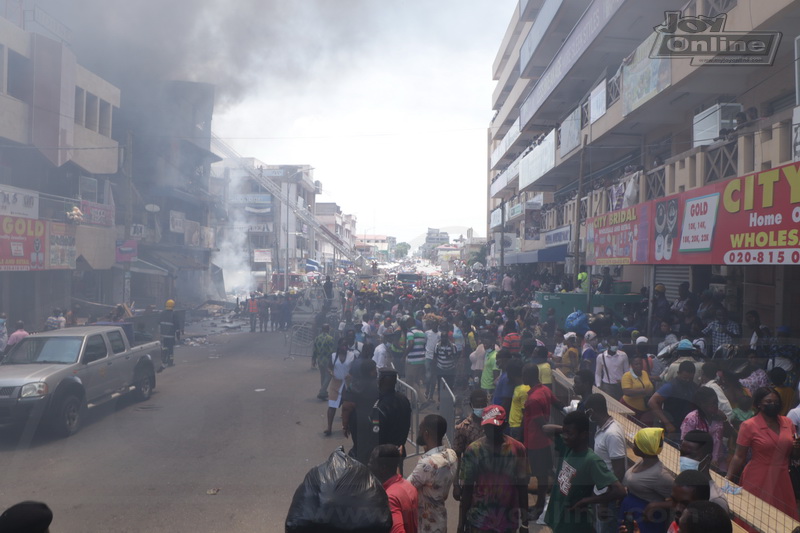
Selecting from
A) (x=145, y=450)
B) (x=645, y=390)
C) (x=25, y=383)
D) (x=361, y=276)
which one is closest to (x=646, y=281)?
(x=645, y=390)

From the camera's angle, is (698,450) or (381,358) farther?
(381,358)

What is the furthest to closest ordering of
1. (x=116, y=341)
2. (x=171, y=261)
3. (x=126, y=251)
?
(x=171, y=261) < (x=126, y=251) < (x=116, y=341)

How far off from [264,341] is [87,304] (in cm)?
666

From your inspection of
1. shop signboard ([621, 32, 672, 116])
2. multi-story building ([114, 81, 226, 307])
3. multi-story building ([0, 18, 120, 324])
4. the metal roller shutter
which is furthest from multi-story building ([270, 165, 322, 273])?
shop signboard ([621, 32, 672, 116])

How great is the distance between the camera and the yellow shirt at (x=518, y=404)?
578cm

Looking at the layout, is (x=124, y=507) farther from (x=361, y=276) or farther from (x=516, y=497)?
(x=361, y=276)

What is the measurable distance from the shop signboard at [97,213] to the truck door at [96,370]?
14000mm

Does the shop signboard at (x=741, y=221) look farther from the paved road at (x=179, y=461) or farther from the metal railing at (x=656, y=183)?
the paved road at (x=179, y=461)

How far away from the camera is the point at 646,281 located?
56.0 ft

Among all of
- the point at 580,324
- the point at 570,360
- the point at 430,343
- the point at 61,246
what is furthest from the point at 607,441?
the point at 61,246

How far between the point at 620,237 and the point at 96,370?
10.6 metres

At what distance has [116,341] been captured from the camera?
10.2 m

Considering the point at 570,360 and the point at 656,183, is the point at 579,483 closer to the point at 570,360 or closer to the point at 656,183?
the point at 570,360

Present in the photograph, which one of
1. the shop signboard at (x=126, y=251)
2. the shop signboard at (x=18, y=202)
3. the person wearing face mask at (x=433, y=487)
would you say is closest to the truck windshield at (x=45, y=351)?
the person wearing face mask at (x=433, y=487)
